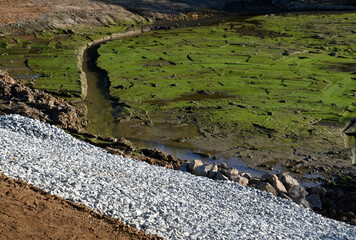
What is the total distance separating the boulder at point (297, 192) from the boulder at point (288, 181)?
35cm

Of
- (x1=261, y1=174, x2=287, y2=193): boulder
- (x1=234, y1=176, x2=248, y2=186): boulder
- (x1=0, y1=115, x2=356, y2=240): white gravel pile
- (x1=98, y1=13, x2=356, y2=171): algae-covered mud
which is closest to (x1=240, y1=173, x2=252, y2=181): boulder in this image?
(x1=234, y1=176, x2=248, y2=186): boulder

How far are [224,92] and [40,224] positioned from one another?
671 inches

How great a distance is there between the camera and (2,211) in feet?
32.9

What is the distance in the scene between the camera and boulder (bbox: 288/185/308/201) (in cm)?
1516

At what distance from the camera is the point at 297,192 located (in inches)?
600

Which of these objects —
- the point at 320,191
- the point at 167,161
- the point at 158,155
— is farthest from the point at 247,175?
the point at 158,155

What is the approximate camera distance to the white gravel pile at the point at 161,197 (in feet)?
38.1

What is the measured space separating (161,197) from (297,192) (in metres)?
4.85

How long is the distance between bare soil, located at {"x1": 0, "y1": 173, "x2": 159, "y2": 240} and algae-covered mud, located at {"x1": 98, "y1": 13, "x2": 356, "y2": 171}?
8.79 meters

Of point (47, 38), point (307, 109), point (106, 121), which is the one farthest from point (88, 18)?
point (307, 109)

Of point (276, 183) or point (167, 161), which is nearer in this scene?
point (276, 183)

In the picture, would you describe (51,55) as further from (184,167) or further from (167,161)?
(184,167)

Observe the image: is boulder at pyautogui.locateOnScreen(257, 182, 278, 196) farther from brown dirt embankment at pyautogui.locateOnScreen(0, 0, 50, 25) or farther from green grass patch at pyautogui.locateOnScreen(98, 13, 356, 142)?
brown dirt embankment at pyautogui.locateOnScreen(0, 0, 50, 25)

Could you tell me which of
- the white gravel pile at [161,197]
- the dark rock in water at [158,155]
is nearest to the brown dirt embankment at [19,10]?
the dark rock in water at [158,155]
